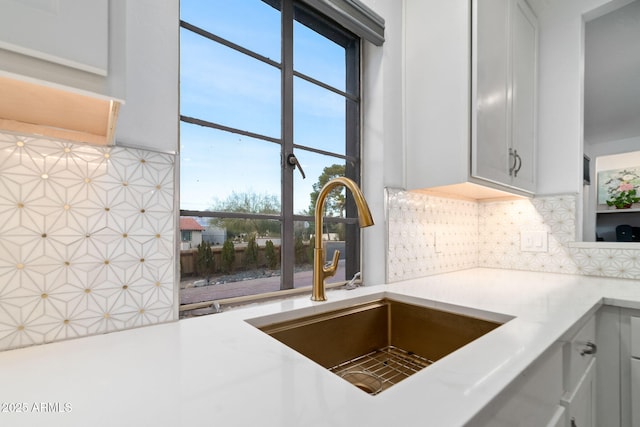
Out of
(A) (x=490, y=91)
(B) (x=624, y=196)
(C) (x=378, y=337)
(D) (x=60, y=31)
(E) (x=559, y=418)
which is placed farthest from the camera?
(B) (x=624, y=196)

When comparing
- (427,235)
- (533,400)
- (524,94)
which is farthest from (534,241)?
(533,400)

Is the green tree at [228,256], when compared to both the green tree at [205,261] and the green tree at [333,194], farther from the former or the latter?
the green tree at [333,194]

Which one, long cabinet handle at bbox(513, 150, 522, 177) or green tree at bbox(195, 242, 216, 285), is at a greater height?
long cabinet handle at bbox(513, 150, 522, 177)

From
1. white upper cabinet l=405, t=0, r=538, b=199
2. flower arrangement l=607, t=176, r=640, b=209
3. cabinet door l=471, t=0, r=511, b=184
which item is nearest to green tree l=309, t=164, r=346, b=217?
white upper cabinet l=405, t=0, r=538, b=199

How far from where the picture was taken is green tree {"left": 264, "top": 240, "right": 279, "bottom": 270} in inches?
45.7

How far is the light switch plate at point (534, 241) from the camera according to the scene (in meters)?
1.75

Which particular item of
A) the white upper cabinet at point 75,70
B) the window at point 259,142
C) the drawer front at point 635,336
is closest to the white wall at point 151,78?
the white upper cabinet at point 75,70

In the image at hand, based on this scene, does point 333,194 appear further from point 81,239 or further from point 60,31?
point 60,31

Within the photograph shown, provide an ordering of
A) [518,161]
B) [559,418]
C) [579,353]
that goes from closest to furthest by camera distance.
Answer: [559,418], [579,353], [518,161]

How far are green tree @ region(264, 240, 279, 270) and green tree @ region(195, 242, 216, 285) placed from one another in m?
0.21

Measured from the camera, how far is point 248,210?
1117mm

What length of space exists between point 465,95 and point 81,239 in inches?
55.5

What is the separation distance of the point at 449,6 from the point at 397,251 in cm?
113

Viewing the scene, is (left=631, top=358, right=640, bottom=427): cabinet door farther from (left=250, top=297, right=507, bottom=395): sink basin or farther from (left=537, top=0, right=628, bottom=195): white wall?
(left=537, top=0, right=628, bottom=195): white wall
